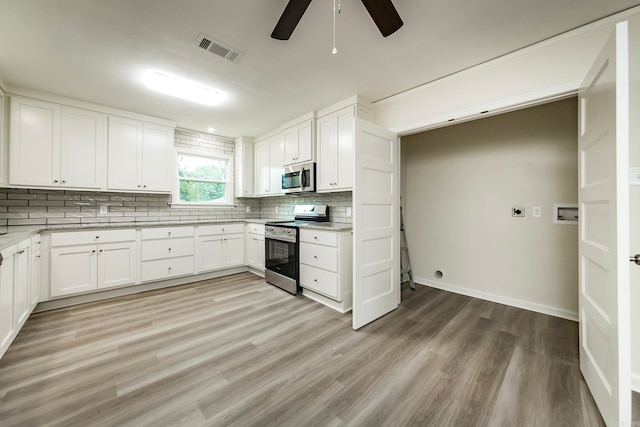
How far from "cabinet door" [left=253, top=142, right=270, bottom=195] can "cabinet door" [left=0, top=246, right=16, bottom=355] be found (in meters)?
3.02

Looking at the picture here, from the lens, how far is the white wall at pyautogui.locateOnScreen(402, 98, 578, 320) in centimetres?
264

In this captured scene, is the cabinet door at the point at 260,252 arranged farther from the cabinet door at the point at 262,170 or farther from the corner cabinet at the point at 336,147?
the corner cabinet at the point at 336,147

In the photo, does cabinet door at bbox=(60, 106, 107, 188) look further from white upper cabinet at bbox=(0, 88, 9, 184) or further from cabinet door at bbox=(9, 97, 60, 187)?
white upper cabinet at bbox=(0, 88, 9, 184)

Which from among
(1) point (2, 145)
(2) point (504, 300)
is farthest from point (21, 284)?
(2) point (504, 300)

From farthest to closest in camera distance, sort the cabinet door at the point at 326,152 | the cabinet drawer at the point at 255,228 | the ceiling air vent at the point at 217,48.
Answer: the cabinet drawer at the point at 255,228 → the cabinet door at the point at 326,152 → the ceiling air vent at the point at 217,48

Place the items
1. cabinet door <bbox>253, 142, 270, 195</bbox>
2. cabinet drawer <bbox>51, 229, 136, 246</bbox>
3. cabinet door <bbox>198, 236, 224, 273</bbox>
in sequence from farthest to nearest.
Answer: cabinet door <bbox>253, 142, 270, 195</bbox> < cabinet door <bbox>198, 236, 224, 273</bbox> < cabinet drawer <bbox>51, 229, 136, 246</bbox>

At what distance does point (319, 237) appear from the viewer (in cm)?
302

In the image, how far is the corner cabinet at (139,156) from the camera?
11.0 feet

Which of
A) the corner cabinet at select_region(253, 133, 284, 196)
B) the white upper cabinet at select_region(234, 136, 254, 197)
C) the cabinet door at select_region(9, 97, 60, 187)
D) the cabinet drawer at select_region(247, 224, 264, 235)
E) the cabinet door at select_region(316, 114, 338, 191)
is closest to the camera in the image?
the cabinet door at select_region(9, 97, 60, 187)

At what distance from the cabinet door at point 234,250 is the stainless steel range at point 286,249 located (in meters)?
0.80

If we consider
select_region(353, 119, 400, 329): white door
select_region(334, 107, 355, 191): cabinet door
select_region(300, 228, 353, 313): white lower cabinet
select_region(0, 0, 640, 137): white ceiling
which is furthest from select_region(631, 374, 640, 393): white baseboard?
select_region(334, 107, 355, 191): cabinet door

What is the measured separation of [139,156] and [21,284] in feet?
6.62

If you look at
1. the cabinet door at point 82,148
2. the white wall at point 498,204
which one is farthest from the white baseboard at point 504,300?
the cabinet door at point 82,148

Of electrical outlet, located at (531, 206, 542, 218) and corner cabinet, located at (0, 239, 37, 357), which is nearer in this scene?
corner cabinet, located at (0, 239, 37, 357)
